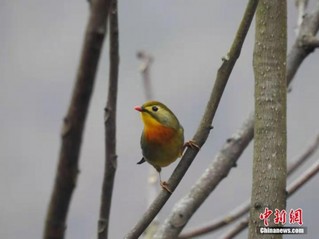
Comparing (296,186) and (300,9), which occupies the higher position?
(300,9)

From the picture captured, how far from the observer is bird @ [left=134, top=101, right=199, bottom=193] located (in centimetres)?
106

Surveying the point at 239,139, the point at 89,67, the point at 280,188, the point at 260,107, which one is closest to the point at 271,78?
the point at 260,107

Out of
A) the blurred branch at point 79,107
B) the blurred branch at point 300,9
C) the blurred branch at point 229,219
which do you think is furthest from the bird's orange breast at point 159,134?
the blurred branch at point 79,107

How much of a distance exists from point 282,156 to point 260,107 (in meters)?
0.08

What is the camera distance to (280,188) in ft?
2.64

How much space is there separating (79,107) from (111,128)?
0.95 feet

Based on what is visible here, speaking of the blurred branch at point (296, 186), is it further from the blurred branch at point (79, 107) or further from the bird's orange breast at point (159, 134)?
the blurred branch at point (79, 107)

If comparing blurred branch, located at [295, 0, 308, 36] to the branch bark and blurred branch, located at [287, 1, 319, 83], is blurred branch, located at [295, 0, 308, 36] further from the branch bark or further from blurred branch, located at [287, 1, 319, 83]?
the branch bark

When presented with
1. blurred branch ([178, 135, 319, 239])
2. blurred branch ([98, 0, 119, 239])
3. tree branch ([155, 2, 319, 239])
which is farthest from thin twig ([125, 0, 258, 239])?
blurred branch ([178, 135, 319, 239])

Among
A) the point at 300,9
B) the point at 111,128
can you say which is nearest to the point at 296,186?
the point at 300,9

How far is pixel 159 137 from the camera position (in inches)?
41.9

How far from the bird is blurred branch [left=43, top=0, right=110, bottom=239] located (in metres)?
0.67

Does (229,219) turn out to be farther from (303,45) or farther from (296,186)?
(303,45)

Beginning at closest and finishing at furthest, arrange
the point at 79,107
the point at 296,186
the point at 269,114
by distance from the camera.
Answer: the point at 79,107 < the point at 269,114 < the point at 296,186
